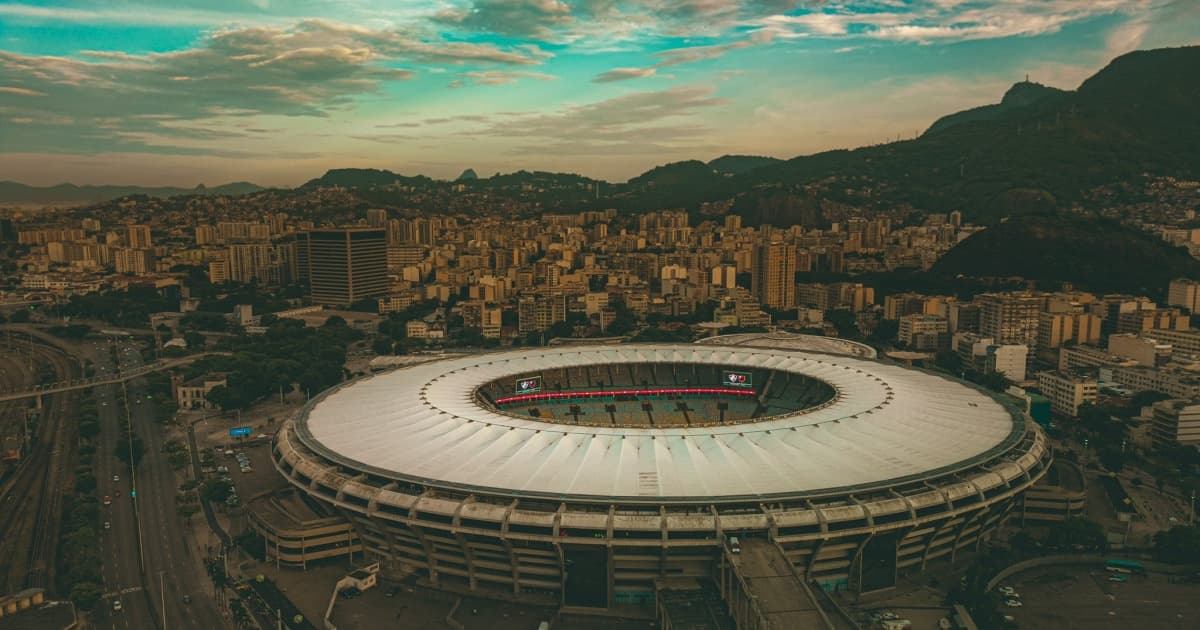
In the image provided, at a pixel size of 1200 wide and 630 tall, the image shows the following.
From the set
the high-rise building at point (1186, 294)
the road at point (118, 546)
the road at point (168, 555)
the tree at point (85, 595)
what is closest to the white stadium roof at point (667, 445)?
the road at point (168, 555)

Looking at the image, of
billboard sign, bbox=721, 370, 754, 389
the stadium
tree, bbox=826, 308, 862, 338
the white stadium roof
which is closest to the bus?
the stadium

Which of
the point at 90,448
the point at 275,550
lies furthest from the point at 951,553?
the point at 90,448

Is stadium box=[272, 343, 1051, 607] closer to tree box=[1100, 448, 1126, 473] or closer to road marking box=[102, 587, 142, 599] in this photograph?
road marking box=[102, 587, 142, 599]

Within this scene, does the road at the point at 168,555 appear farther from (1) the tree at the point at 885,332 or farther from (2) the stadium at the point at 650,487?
(1) the tree at the point at 885,332

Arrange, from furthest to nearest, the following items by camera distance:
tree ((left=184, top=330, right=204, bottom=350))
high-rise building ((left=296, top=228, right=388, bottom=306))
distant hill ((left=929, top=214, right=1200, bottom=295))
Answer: high-rise building ((left=296, top=228, right=388, bottom=306)) < distant hill ((left=929, top=214, right=1200, bottom=295)) < tree ((left=184, top=330, right=204, bottom=350))

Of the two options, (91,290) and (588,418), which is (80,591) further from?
(91,290)

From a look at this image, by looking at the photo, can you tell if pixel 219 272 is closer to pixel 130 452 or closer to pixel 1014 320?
pixel 130 452
